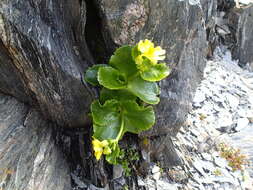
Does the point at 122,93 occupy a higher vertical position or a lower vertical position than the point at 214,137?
higher

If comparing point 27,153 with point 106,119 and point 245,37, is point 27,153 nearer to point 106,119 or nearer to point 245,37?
point 106,119

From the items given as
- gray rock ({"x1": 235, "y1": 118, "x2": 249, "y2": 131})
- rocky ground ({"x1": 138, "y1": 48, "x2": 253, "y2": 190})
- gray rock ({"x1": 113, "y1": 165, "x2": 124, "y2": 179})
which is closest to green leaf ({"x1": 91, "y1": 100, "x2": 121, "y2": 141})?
gray rock ({"x1": 113, "y1": 165, "x2": 124, "y2": 179})

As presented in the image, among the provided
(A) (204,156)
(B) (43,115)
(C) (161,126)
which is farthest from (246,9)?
(B) (43,115)

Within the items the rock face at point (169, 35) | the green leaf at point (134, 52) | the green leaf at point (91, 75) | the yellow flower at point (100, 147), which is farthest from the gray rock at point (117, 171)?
the green leaf at point (134, 52)

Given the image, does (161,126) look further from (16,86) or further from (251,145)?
(251,145)

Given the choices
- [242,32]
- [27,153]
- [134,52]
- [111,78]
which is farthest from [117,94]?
[242,32]

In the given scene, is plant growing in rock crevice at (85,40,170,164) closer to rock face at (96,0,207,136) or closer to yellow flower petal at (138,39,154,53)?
yellow flower petal at (138,39,154,53)
